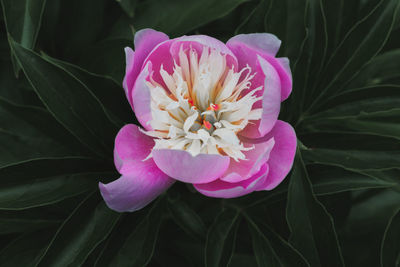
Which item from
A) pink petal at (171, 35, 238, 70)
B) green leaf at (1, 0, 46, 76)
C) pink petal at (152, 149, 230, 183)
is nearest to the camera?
pink petal at (152, 149, 230, 183)

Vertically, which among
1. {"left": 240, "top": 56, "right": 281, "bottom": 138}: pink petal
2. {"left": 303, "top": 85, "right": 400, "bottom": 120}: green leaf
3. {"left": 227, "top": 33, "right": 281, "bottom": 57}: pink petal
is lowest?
{"left": 303, "top": 85, "right": 400, "bottom": 120}: green leaf

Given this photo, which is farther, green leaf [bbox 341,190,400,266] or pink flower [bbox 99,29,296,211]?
green leaf [bbox 341,190,400,266]

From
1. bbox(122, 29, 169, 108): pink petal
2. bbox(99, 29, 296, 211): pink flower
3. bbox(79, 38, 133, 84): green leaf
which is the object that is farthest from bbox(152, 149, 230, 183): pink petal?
bbox(79, 38, 133, 84): green leaf

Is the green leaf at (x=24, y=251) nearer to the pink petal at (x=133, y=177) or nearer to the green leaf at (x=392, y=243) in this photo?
the pink petal at (x=133, y=177)

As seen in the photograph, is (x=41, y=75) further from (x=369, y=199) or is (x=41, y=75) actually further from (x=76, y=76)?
(x=369, y=199)

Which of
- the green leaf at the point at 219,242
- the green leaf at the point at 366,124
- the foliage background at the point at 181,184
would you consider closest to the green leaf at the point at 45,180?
the foliage background at the point at 181,184

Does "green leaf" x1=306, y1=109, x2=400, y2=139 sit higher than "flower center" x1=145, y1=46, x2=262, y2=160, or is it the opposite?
"flower center" x1=145, y1=46, x2=262, y2=160

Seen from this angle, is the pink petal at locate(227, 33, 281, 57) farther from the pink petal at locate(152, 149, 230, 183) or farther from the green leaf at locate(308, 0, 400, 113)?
the green leaf at locate(308, 0, 400, 113)

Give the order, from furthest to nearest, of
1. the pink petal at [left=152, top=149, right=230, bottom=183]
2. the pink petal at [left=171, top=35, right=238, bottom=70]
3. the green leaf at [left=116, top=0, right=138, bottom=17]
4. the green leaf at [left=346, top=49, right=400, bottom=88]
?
the green leaf at [left=346, top=49, right=400, bottom=88] → the green leaf at [left=116, top=0, right=138, bottom=17] → the pink petal at [left=171, top=35, right=238, bottom=70] → the pink petal at [left=152, top=149, right=230, bottom=183]
